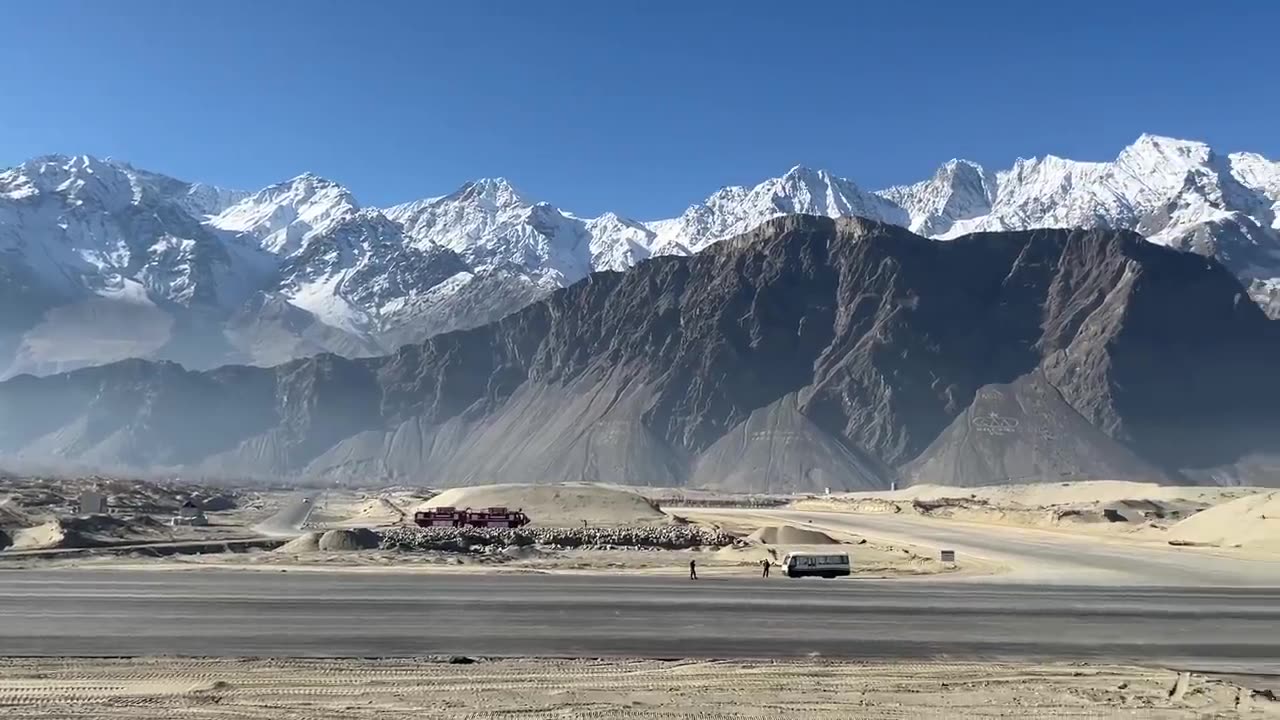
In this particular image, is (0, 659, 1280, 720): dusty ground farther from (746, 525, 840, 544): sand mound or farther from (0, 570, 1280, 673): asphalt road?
(746, 525, 840, 544): sand mound

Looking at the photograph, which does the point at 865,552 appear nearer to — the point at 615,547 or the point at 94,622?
the point at 615,547

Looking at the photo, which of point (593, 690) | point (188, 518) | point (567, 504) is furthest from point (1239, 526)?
point (188, 518)

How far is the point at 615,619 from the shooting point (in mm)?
29453

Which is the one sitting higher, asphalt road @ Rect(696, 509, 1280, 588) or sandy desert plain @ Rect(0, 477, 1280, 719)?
sandy desert plain @ Rect(0, 477, 1280, 719)

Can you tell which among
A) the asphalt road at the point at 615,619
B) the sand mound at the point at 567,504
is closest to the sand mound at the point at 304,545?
the asphalt road at the point at 615,619

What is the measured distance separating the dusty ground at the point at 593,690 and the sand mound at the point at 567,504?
60.4m

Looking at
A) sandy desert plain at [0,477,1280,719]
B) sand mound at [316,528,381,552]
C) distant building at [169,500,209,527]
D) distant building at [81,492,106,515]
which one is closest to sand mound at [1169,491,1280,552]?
sandy desert plain at [0,477,1280,719]

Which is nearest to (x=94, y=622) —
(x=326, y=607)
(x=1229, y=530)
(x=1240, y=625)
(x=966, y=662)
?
(x=326, y=607)

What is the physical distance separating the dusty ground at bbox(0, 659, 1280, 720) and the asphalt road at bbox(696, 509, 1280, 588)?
976 inches

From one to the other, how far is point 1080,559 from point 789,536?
19.0 meters

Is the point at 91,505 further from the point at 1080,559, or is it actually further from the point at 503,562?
the point at 1080,559

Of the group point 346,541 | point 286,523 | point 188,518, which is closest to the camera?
point 346,541

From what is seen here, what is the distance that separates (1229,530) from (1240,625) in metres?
47.7

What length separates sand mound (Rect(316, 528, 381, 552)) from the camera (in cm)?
5622
